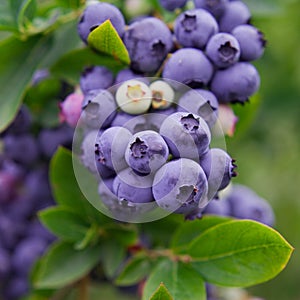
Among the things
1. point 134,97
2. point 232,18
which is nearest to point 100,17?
point 134,97

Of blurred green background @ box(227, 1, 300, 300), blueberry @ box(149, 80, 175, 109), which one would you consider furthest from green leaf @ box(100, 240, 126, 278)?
blurred green background @ box(227, 1, 300, 300)

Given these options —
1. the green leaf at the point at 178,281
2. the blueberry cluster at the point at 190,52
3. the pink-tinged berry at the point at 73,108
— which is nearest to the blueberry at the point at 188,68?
the blueberry cluster at the point at 190,52

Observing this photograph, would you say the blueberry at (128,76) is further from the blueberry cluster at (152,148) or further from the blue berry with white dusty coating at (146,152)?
the blue berry with white dusty coating at (146,152)

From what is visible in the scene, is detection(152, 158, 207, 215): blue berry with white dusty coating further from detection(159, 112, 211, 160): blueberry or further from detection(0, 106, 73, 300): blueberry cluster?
detection(0, 106, 73, 300): blueberry cluster

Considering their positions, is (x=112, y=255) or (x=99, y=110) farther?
(x=112, y=255)

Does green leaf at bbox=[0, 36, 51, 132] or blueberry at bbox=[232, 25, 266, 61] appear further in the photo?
green leaf at bbox=[0, 36, 51, 132]

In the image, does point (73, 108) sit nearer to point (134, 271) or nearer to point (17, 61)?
point (17, 61)
